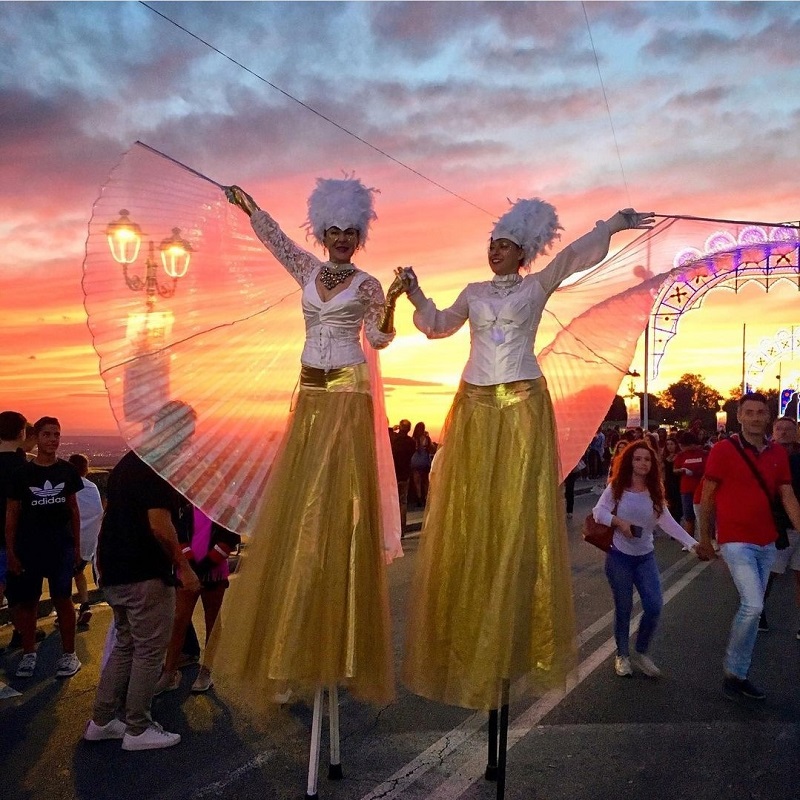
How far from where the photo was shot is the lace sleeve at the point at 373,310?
394 centimetres

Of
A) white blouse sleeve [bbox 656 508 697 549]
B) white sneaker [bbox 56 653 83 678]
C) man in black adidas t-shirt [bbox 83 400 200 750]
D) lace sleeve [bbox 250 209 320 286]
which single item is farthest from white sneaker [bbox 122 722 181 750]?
white blouse sleeve [bbox 656 508 697 549]

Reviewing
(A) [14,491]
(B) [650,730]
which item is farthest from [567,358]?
(A) [14,491]

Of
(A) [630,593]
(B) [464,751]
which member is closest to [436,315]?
(B) [464,751]

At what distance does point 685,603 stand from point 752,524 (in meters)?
3.16

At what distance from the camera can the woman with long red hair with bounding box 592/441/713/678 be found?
19.2 feet

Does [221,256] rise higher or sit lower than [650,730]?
higher

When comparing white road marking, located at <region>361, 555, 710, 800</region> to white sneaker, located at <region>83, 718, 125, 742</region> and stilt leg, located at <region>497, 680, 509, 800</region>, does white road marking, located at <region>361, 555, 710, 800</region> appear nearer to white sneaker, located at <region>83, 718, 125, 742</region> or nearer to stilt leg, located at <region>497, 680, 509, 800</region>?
stilt leg, located at <region>497, 680, 509, 800</region>

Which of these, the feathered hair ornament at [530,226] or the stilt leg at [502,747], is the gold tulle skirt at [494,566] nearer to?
the stilt leg at [502,747]

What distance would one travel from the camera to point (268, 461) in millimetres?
4293

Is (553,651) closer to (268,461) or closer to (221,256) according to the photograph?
(268,461)

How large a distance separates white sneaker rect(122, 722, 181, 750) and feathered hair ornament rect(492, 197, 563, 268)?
3178mm

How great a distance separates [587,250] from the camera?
4.11 metres

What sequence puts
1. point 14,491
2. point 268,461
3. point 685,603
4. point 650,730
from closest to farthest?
point 268,461 → point 650,730 → point 14,491 → point 685,603

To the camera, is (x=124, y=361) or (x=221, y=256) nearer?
(x=124, y=361)
